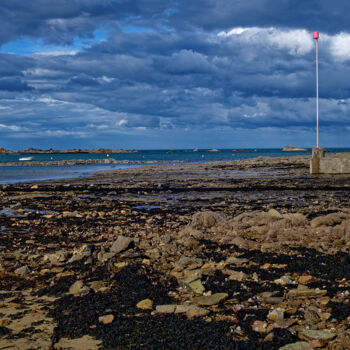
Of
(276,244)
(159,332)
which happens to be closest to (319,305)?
(159,332)

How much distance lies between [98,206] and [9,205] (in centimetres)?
373

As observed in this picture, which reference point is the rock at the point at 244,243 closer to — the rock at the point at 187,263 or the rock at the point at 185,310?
the rock at the point at 187,263

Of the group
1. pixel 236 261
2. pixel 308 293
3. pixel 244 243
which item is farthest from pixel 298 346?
pixel 244 243

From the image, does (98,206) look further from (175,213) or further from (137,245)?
(137,245)

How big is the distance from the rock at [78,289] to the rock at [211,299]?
1561 millimetres

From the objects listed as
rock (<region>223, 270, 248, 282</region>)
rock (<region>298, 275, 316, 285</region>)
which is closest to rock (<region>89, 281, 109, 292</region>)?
rock (<region>223, 270, 248, 282</region>)

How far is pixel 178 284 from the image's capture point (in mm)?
5648

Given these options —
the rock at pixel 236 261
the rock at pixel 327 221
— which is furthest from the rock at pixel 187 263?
the rock at pixel 327 221

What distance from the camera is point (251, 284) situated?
5535 millimetres

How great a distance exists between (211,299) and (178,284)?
0.79 metres

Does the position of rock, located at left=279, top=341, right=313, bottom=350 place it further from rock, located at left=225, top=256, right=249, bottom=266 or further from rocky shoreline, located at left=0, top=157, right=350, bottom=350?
rock, located at left=225, top=256, right=249, bottom=266

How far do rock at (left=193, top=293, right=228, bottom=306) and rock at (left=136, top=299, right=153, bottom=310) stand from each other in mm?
576

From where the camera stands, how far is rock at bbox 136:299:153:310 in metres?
4.84

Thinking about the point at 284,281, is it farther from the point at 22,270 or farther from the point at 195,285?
the point at 22,270
